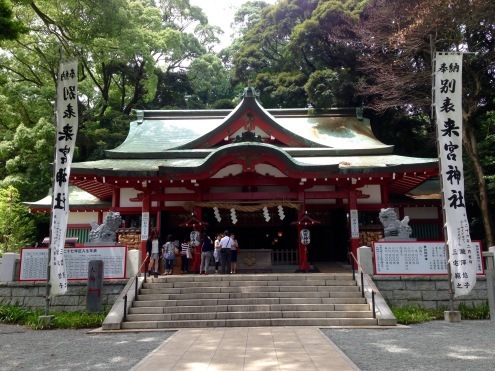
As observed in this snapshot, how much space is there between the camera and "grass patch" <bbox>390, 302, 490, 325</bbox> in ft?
30.6

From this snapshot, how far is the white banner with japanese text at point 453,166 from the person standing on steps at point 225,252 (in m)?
6.01

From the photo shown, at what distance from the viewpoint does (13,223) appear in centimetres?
1744

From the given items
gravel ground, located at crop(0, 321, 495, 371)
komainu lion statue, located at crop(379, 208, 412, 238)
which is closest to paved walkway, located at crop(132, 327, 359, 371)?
gravel ground, located at crop(0, 321, 495, 371)

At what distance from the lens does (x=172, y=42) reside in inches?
1041

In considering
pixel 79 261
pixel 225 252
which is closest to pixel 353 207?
pixel 225 252

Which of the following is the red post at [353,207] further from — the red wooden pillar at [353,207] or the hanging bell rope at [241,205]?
the hanging bell rope at [241,205]

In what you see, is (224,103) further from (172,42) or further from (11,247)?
(11,247)

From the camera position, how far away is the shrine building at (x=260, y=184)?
12.5 m

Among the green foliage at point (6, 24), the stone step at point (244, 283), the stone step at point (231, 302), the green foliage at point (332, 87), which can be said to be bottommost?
the stone step at point (231, 302)

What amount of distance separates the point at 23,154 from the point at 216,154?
13210 mm

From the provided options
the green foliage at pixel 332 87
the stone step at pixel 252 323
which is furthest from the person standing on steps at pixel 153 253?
the green foliage at pixel 332 87

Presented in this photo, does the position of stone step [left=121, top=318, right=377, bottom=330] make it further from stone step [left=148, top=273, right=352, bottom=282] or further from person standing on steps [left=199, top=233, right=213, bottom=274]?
person standing on steps [left=199, top=233, right=213, bottom=274]

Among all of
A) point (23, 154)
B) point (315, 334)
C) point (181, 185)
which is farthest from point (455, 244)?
point (23, 154)

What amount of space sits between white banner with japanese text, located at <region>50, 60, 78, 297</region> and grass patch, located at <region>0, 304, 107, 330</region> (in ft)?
2.43
